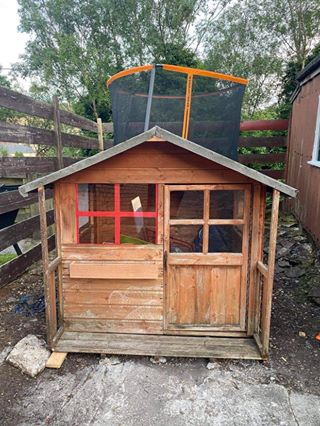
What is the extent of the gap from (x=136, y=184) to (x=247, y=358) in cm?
197

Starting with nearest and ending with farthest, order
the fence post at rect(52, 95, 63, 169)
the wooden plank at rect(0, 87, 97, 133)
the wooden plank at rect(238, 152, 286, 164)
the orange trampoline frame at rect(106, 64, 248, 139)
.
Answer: the wooden plank at rect(0, 87, 97, 133) < the orange trampoline frame at rect(106, 64, 248, 139) < the fence post at rect(52, 95, 63, 169) < the wooden plank at rect(238, 152, 286, 164)

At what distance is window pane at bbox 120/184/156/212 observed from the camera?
121 inches

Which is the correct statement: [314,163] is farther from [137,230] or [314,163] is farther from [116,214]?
[116,214]

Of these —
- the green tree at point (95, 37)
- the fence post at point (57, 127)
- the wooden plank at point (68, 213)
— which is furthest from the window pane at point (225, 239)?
the green tree at point (95, 37)

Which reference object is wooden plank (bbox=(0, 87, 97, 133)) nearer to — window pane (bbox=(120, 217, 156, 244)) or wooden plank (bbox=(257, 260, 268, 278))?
window pane (bbox=(120, 217, 156, 244))

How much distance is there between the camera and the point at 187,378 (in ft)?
9.09

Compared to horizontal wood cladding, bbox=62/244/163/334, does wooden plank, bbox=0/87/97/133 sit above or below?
above

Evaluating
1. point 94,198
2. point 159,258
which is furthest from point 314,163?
point 94,198

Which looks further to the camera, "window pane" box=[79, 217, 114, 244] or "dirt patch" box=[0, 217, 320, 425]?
"window pane" box=[79, 217, 114, 244]

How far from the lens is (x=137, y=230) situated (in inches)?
124

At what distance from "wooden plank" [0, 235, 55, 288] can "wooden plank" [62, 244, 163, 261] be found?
154 centimetres

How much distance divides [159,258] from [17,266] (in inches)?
95.6

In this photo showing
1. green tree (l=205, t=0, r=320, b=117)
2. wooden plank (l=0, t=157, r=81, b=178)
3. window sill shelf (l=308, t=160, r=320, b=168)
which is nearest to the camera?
wooden plank (l=0, t=157, r=81, b=178)

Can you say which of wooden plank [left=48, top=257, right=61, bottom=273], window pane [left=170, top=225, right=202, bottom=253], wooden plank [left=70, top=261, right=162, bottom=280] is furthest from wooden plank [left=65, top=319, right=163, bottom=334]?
window pane [left=170, top=225, right=202, bottom=253]
